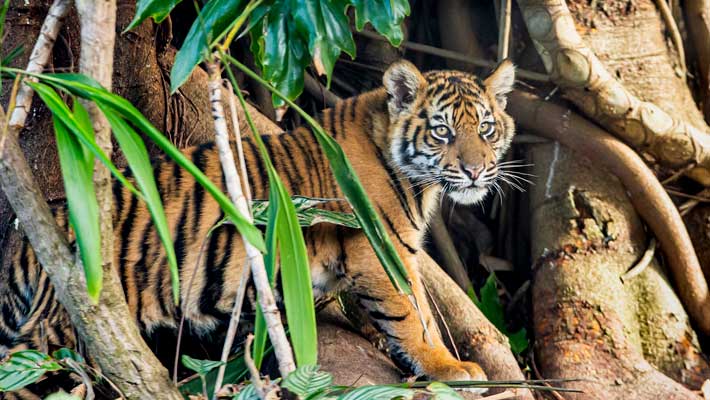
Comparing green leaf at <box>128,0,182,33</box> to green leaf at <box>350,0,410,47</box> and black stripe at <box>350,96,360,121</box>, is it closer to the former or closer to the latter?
green leaf at <box>350,0,410,47</box>

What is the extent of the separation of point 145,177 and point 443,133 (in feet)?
6.34

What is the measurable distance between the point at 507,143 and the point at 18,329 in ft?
6.97

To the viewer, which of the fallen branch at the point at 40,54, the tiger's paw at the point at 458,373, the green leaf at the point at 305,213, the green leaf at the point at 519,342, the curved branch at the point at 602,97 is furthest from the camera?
the green leaf at the point at 519,342

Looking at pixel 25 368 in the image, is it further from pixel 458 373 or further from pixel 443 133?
pixel 443 133

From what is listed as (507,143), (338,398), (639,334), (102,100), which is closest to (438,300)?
(507,143)

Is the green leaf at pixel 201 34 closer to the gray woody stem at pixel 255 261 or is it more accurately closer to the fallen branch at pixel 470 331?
the gray woody stem at pixel 255 261

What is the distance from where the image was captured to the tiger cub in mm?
3156

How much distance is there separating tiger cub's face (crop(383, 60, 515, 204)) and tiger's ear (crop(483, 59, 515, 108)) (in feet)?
0.39

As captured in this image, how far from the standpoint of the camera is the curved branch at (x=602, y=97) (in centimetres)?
424

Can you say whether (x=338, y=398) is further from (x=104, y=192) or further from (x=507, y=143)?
(x=507, y=143)

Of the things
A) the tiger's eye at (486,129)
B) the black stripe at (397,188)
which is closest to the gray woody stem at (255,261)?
the black stripe at (397,188)

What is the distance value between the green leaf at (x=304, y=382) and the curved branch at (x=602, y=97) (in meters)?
2.72

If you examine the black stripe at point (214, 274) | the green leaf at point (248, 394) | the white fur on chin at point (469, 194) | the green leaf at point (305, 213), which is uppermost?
the white fur on chin at point (469, 194)

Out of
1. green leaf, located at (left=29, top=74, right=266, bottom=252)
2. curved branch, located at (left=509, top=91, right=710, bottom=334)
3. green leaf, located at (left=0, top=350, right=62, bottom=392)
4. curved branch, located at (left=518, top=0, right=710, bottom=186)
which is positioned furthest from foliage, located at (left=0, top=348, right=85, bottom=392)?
curved branch, located at (left=509, top=91, right=710, bottom=334)
